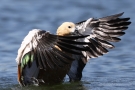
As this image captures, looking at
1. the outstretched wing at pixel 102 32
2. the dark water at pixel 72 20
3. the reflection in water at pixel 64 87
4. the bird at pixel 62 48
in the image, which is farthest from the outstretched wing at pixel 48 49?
the outstretched wing at pixel 102 32

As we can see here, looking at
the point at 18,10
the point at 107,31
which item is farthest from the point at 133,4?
the point at 107,31

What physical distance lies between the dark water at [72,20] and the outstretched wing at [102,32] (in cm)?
73

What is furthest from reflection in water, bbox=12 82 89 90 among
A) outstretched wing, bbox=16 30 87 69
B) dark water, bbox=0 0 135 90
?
outstretched wing, bbox=16 30 87 69

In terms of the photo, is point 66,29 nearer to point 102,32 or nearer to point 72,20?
point 102,32

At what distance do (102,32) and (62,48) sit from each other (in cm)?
244

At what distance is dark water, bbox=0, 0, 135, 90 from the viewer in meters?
12.0

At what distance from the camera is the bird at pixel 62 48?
9930 millimetres

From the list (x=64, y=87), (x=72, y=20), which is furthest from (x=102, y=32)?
(x=72, y=20)

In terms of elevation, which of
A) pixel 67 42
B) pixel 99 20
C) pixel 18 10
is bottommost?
pixel 67 42

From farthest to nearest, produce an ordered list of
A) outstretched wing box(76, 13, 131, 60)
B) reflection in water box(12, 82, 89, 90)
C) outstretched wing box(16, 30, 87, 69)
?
outstretched wing box(76, 13, 131, 60) < reflection in water box(12, 82, 89, 90) < outstretched wing box(16, 30, 87, 69)

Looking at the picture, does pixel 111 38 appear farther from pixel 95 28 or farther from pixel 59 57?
pixel 59 57

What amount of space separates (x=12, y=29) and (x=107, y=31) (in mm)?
7168

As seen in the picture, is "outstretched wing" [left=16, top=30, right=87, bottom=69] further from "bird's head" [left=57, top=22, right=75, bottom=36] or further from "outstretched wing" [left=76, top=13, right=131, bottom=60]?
"outstretched wing" [left=76, top=13, right=131, bottom=60]

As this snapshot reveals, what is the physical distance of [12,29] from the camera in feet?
61.3
